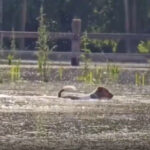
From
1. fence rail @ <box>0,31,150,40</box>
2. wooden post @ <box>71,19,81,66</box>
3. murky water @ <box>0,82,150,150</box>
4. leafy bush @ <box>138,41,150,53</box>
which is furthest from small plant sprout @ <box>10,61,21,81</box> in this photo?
leafy bush @ <box>138,41,150,53</box>

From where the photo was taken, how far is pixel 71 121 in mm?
9852

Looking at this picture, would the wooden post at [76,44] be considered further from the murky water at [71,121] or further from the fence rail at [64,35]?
the murky water at [71,121]

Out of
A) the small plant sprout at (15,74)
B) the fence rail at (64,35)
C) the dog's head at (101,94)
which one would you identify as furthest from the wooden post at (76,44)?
the dog's head at (101,94)

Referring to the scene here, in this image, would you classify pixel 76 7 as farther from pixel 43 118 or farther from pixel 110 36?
pixel 43 118

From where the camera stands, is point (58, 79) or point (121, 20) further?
point (121, 20)

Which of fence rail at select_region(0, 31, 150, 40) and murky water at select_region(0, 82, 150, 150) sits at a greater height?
fence rail at select_region(0, 31, 150, 40)

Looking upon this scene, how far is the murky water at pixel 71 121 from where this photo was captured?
812 centimetres

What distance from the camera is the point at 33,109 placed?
11.1 metres

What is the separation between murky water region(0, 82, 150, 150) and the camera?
8.12 m

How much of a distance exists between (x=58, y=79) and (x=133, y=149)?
961 cm

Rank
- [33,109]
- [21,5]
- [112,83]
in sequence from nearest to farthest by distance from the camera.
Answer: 1. [33,109]
2. [112,83]
3. [21,5]

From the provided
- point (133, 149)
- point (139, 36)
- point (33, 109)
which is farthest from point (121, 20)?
point (133, 149)

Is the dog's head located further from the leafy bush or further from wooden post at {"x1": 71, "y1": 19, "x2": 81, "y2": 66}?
the leafy bush

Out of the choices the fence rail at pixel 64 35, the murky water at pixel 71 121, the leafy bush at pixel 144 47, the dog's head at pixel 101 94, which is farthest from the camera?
the leafy bush at pixel 144 47
